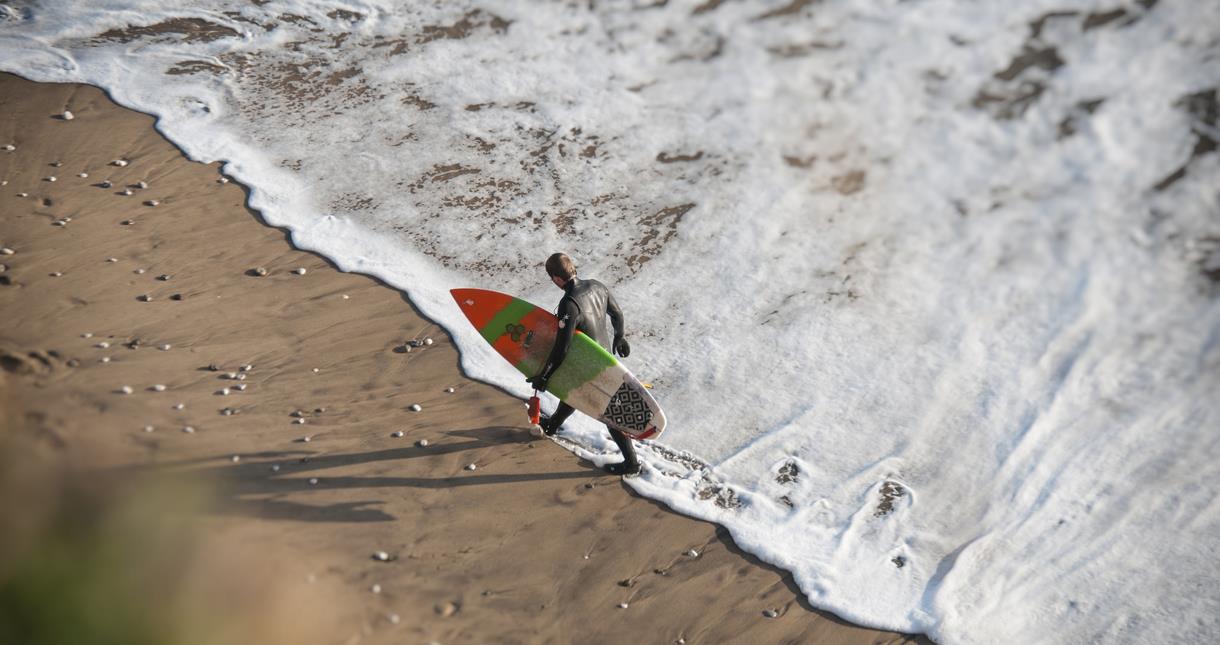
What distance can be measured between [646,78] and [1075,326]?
19.9ft

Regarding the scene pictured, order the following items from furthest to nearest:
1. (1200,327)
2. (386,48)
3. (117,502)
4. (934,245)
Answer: (386,48) < (934,245) < (1200,327) < (117,502)

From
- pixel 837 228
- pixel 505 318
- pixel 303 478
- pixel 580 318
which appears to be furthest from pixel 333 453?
pixel 837 228

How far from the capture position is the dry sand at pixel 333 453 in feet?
17.2

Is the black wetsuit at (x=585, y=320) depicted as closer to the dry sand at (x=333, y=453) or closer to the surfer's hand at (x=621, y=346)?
the surfer's hand at (x=621, y=346)

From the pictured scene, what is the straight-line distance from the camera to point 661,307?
8.17m

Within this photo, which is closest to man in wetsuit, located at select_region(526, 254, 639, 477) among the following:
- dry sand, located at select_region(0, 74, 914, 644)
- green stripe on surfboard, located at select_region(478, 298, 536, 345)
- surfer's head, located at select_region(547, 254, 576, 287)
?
surfer's head, located at select_region(547, 254, 576, 287)

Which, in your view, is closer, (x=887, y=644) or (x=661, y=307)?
(x=887, y=644)

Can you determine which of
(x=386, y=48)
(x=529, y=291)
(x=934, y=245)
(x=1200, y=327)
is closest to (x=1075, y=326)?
(x=1200, y=327)

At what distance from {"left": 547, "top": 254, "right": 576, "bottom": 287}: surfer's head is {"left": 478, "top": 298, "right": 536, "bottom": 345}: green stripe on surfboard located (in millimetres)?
589

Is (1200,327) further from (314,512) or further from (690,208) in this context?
(314,512)

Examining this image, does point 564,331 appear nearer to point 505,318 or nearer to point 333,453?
point 505,318

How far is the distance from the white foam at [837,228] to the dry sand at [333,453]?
43 centimetres

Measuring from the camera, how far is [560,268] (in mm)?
5898

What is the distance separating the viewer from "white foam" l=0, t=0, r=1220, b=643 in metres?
6.18
